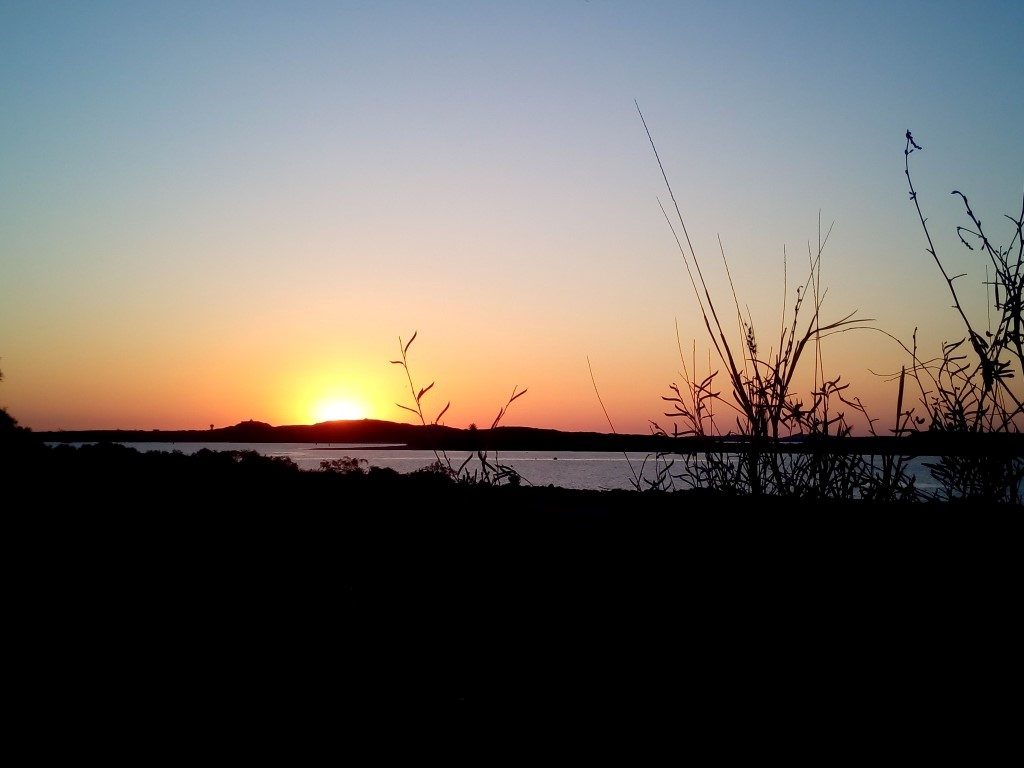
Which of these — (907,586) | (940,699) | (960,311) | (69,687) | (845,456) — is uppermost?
(960,311)

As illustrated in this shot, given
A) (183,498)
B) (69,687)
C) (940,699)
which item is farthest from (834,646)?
(183,498)

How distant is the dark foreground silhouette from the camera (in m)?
1.84

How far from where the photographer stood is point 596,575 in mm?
2385

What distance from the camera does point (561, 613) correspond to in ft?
7.37

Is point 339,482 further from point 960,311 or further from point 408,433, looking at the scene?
point 960,311

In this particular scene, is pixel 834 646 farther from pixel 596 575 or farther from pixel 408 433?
pixel 408 433

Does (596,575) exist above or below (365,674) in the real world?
above

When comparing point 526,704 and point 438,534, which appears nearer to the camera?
point 526,704

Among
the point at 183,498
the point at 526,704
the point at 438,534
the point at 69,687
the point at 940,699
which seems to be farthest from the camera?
the point at 183,498

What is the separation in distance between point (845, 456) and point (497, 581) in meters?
1.59

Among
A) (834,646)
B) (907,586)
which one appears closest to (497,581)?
(834,646)

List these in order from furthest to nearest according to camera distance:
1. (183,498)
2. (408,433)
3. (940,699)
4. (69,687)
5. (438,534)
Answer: (183,498) → (408,433) → (438,534) → (69,687) → (940,699)

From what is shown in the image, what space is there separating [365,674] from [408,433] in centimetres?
159

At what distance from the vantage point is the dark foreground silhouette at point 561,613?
184cm
